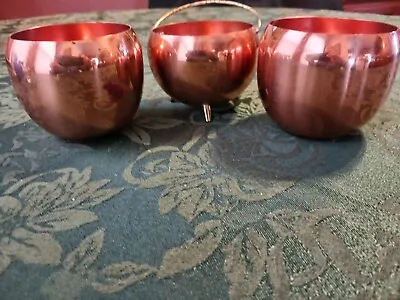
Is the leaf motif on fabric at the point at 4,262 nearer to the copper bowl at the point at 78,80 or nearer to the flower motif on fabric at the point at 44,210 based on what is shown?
the flower motif on fabric at the point at 44,210

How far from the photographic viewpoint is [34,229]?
0.35 metres

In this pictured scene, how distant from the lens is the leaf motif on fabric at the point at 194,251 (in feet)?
Answer: 1.00

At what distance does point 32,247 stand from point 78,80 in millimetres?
175

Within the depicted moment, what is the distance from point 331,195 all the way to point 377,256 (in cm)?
8

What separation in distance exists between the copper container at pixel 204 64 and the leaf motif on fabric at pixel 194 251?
0.72ft

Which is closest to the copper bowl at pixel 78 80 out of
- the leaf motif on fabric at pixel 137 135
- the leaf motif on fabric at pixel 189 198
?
the leaf motif on fabric at pixel 137 135

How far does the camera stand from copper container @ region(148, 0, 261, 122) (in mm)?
514

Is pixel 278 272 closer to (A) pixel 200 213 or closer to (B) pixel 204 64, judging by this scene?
(A) pixel 200 213

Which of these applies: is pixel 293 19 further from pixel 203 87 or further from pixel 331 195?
pixel 331 195

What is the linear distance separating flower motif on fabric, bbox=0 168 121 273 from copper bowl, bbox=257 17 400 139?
188mm

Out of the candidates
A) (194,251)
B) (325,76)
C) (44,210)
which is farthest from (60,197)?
(325,76)

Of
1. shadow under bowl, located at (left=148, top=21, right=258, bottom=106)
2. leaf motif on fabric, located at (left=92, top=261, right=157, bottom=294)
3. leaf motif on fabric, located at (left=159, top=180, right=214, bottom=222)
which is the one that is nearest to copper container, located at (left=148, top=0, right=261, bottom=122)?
shadow under bowl, located at (left=148, top=21, right=258, bottom=106)

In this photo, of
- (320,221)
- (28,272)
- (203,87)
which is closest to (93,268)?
(28,272)

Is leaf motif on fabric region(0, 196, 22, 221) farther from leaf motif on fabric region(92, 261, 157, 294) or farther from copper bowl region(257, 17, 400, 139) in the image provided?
copper bowl region(257, 17, 400, 139)
